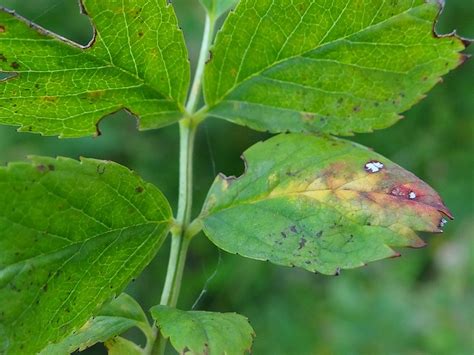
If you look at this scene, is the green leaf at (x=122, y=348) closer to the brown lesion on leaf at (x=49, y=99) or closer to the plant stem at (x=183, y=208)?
the plant stem at (x=183, y=208)

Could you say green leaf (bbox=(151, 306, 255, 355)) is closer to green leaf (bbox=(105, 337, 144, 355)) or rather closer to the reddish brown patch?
green leaf (bbox=(105, 337, 144, 355))

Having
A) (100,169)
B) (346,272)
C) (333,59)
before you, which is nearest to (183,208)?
(100,169)

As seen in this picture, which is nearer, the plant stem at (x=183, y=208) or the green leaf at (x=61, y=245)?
the green leaf at (x=61, y=245)

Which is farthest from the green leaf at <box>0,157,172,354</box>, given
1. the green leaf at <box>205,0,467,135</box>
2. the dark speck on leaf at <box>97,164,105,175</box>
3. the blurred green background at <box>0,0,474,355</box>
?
the blurred green background at <box>0,0,474,355</box>

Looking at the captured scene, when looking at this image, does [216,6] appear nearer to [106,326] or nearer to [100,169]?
[100,169]

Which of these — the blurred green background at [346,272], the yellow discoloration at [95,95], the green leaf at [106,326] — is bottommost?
the blurred green background at [346,272]

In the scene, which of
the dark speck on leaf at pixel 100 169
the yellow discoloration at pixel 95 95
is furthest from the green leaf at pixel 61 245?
the yellow discoloration at pixel 95 95
